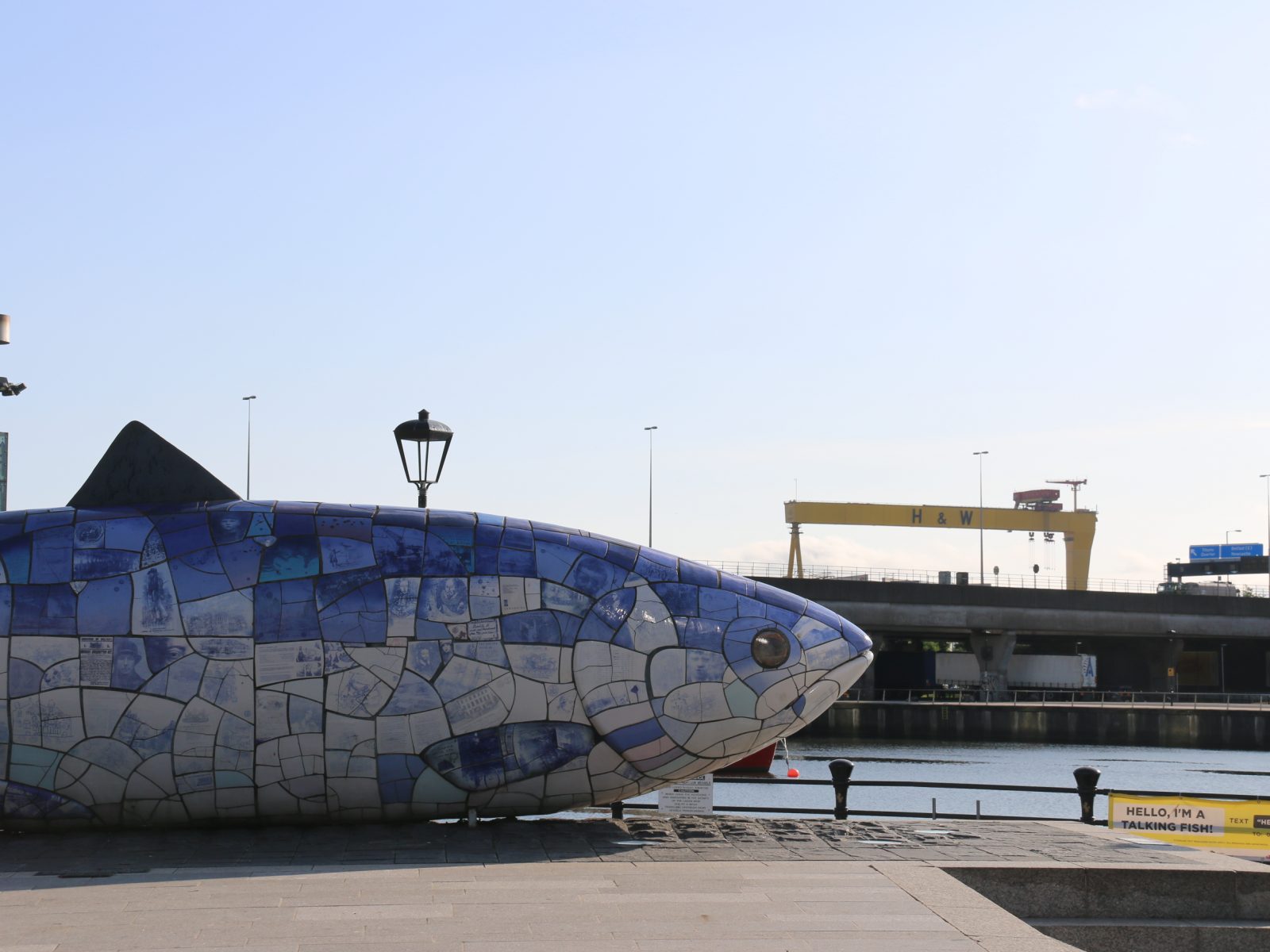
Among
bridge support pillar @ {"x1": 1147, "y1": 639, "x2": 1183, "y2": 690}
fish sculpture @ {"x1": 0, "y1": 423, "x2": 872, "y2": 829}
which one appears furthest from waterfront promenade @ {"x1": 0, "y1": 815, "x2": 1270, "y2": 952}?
bridge support pillar @ {"x1": 1147, "y1": 639, "x2": 1183, "y2": 690}

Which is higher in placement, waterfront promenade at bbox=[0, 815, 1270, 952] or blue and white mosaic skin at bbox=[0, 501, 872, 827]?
blue and white mosaic skin at bbox=[0, 501, 872, 827]

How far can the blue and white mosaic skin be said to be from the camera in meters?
14.5

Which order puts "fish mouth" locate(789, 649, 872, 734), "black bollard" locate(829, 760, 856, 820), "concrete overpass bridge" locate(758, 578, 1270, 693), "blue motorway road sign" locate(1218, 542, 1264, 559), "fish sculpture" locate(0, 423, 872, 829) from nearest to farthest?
1. "fish sculpture" locate(0, 423, 872, 829)
2. "fish mouth" locate(789, 649, 872, 734)
3. "black bollard" locate(829, 760, 856, 820)
4. "concrete overpass bridge" locate(758, 578, 1270, 693)
5. "blue motorway road sign" locate(1218, 542, 1264, 559)

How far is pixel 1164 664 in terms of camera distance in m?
76.4

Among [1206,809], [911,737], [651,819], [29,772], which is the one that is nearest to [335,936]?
[29,772]

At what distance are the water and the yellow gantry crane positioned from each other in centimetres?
3029

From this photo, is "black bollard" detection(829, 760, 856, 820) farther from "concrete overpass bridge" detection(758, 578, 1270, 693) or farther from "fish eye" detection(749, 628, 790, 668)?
"concrete overpass bridge" detection(758, 578, 1270, 693)

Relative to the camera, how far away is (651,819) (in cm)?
1698

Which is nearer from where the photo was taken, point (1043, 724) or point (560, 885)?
point (560, 885)

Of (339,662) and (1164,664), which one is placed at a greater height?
(339,662)

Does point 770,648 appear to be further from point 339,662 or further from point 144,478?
point 144,478

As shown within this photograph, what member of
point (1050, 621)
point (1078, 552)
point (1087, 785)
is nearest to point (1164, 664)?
point (1050, 621)

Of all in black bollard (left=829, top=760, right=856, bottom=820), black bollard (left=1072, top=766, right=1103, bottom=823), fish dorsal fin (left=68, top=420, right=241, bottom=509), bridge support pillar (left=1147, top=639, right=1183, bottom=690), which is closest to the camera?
fish dorsal fin (left=68, top=420, right=241, bottom=509)

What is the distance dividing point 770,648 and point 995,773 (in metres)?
30.6
